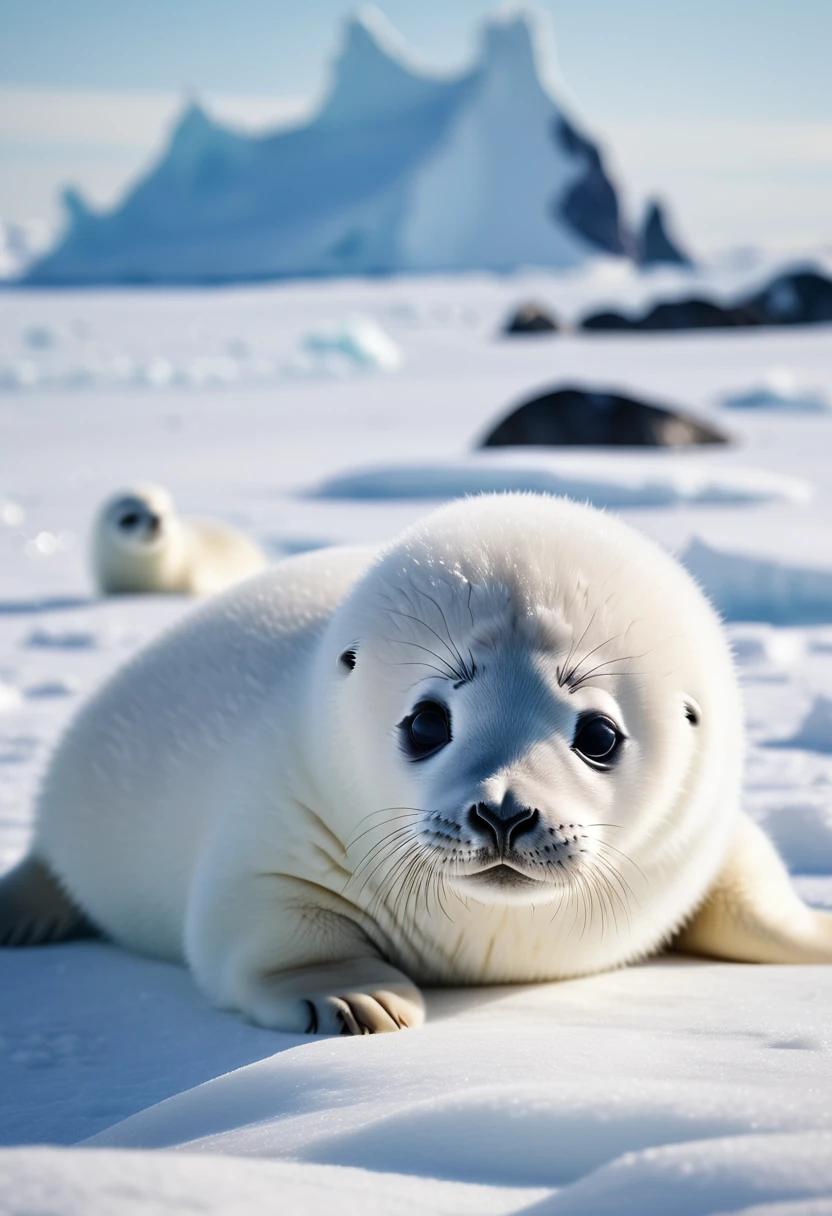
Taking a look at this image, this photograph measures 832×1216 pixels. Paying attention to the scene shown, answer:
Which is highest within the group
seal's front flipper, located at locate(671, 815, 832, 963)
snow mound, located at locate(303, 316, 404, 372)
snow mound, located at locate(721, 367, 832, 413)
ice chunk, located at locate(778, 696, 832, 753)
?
seal's front flipper, located at locate(671, 815, 832, 963)

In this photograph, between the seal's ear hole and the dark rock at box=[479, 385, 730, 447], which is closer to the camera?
the seal's ear hole

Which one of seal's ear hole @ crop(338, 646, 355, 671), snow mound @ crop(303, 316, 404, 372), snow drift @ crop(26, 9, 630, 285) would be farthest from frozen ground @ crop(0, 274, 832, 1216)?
snow drift @ crop(26, 9, 630, 285)

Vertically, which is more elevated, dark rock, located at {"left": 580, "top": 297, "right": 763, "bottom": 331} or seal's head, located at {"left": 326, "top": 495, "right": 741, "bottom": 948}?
seal's head, located at {"left": 326, "top": 495, "right": 741, "bottom": 948}

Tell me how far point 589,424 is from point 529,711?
26.0 ft

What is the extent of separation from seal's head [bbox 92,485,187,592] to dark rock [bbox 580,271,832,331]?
52.3 feet

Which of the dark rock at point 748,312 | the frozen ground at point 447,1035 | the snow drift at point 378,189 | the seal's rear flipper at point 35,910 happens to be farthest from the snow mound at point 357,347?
the seal's rear flipper at point 35,910

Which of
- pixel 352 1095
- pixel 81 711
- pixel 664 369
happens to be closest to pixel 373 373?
pixel 664 369

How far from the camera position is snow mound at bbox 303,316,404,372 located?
16.2m

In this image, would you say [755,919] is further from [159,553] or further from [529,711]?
[159,553]

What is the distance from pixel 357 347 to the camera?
16.4 meters

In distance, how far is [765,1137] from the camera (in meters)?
0.88

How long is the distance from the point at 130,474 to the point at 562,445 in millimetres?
2727

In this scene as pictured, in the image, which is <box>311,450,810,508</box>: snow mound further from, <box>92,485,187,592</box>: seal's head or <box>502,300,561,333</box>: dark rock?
<box>502,300,561,333</box>: dark rock

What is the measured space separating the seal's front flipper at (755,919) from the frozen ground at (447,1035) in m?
0.06
